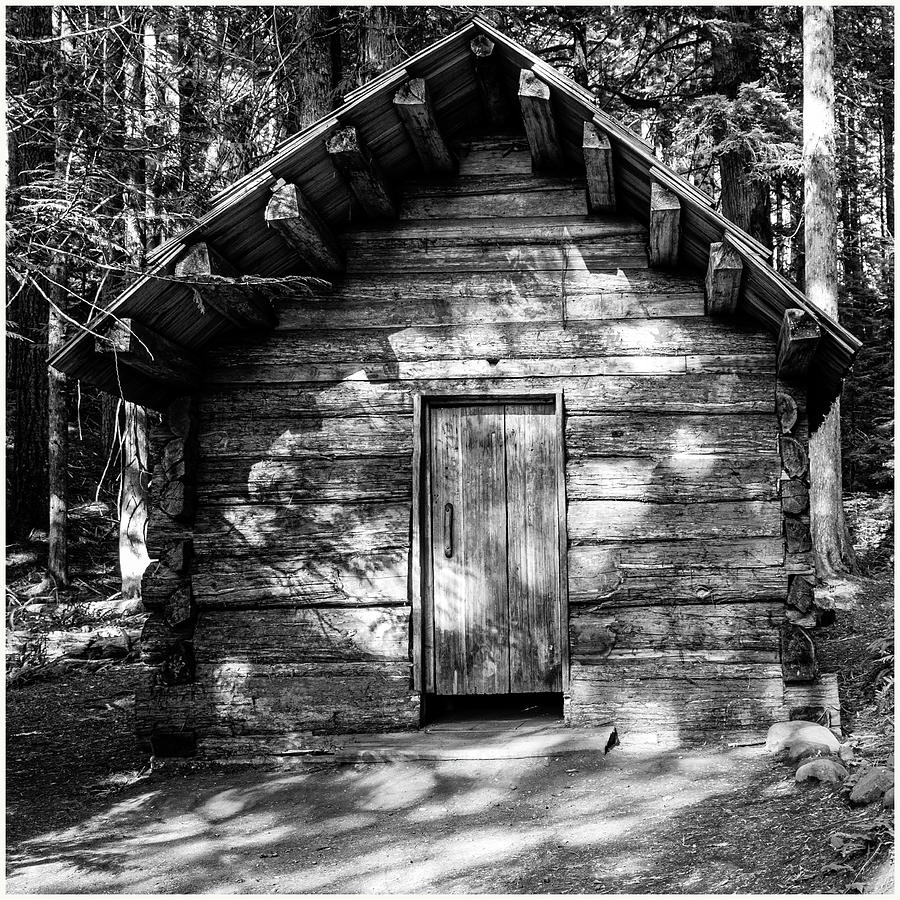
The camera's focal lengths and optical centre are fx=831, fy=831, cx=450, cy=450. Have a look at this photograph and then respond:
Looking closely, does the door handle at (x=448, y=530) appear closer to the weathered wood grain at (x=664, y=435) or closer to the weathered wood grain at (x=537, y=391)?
the weathered wood grain at (x=537, y=391)

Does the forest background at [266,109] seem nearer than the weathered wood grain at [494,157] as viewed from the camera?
No

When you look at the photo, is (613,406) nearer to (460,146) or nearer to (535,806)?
(460,146)

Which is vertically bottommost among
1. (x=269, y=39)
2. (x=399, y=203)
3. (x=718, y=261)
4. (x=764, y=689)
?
(x=764, y=689)

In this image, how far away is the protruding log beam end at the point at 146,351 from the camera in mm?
5527

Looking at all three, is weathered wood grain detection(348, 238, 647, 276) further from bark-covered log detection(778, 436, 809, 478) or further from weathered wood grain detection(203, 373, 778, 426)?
bark-covered log detection(778, 436, 809, 478)

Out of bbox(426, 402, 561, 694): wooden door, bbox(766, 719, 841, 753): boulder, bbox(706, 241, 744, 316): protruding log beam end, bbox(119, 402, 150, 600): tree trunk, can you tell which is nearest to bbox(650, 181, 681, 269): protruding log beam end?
bbox(706, 241, 744, 316): protruding log beam end

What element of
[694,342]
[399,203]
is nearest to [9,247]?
[399,203]

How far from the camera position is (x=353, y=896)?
14.1ft

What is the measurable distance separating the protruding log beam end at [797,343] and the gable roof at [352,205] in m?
0.07

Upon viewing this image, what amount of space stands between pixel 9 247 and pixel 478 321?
11.1ft

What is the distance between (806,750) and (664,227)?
3.74m

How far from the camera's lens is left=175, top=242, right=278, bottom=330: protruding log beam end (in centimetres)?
561

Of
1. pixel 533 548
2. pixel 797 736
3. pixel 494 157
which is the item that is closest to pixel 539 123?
pixel 494 157

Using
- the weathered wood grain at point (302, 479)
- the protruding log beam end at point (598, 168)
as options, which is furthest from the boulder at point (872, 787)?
the protruding log beam end at point (598, 168)
